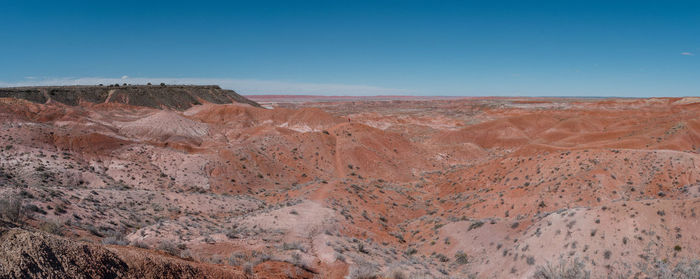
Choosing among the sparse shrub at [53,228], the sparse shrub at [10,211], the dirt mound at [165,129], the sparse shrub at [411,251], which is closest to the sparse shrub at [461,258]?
the sparse shrub at [411,251]

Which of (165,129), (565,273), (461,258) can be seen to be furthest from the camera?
(165,129)

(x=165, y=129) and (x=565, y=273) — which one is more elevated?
(x=165, y=129)

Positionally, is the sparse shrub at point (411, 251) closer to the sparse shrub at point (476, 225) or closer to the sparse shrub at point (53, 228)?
the sparse shrub at point (476, 225)

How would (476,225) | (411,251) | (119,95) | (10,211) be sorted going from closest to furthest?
(10,211), (411,251), (476,225), (119,95)

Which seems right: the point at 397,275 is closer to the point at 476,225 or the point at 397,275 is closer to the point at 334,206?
the point at 476,225

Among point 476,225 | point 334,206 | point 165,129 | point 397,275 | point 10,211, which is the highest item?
point 10,211

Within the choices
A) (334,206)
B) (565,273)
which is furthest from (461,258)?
(334,206)

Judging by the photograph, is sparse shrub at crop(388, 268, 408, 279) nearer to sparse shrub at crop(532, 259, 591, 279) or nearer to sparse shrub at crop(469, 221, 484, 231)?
sparse shrub at crop(532, 259, 591, 279)
